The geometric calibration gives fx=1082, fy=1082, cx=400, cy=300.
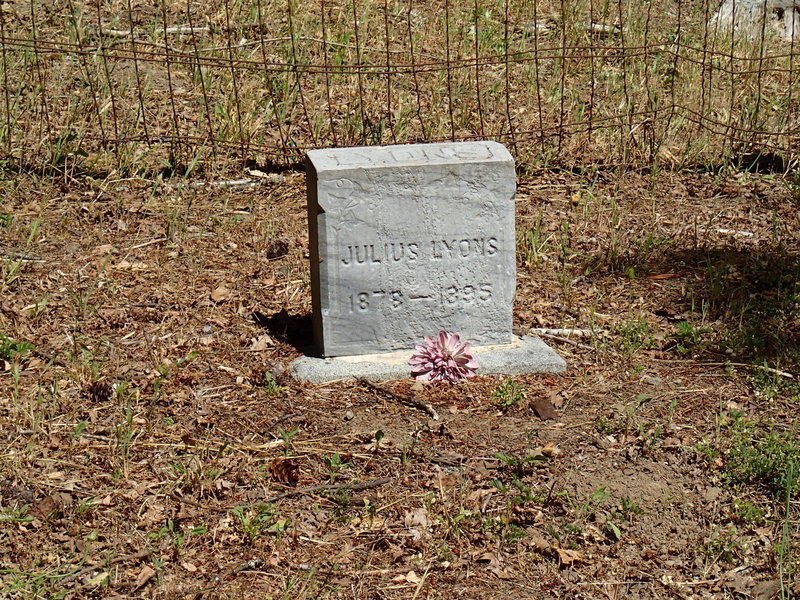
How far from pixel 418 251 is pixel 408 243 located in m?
0.06

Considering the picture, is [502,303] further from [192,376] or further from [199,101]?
[199,101]

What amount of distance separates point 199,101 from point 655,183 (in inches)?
119

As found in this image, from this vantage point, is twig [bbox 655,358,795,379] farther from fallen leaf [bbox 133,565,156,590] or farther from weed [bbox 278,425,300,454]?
fallen leaf [bbox 133,565,156,590]

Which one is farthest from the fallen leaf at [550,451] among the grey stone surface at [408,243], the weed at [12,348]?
the weed at [12,348]

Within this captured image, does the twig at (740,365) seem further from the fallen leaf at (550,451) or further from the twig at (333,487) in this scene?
the twig at (333,487)

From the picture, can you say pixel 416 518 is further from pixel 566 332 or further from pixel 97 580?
pixel 566 332

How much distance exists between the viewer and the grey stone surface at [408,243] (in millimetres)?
4418

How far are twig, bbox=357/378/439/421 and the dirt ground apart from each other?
0.02 meters

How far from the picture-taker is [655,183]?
672cm

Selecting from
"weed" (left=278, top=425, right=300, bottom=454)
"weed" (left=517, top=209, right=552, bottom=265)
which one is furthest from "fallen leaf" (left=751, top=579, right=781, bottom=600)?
"weed" (left=517, top=209, right=552, bottom=265)

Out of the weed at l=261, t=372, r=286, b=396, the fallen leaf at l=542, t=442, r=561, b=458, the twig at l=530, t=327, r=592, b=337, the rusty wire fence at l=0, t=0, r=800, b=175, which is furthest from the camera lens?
Result: the rusty wire fence at l=0, t=0, r=800, b=175

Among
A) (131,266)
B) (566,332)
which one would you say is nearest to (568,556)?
(566,332)

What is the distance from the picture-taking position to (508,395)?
4426 mm

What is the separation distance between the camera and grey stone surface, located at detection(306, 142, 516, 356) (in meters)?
4.42
